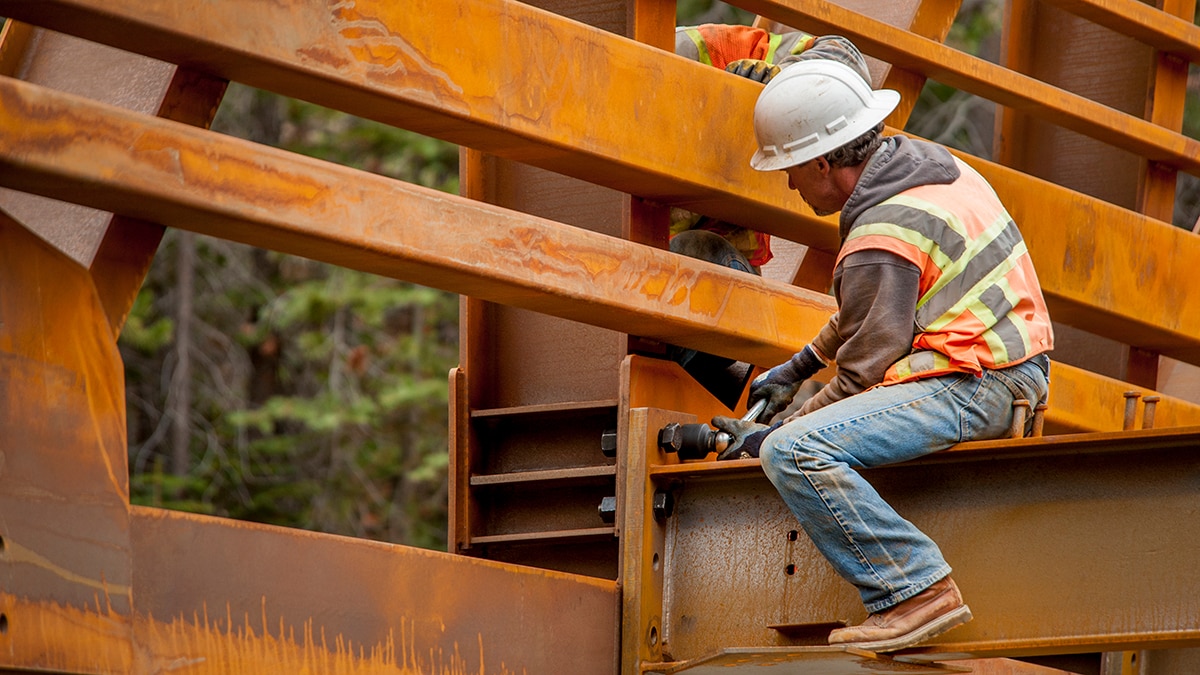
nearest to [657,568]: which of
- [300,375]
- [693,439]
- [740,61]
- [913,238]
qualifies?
[693,439]

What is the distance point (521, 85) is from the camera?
16.7 ft

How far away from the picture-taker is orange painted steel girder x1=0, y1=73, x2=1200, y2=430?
12.9ft

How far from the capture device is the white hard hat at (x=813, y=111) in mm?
4895

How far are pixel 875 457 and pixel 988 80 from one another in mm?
2533

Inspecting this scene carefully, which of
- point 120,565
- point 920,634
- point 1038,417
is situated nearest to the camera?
point 120,565

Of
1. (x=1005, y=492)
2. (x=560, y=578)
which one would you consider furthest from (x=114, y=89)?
(x=1005, y=492)

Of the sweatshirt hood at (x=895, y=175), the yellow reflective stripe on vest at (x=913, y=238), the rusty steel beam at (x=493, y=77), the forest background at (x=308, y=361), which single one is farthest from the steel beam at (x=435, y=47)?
the forest background at (x=308, y=361)

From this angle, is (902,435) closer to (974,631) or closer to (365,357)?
(974,631)

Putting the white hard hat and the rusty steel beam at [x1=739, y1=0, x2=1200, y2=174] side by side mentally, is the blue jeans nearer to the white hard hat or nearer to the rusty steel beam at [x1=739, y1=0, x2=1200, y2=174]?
the white hard hat

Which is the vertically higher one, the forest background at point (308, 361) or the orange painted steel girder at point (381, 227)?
the forest background at point (308, 361)

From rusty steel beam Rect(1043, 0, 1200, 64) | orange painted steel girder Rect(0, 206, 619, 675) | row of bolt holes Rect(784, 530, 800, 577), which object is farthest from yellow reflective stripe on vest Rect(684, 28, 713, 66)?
orange painted steel girder Rect(0, 206, 619, 675)

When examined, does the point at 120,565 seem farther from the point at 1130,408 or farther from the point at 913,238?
the point at 1130,408

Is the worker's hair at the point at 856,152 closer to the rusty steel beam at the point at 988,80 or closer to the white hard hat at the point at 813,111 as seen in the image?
the white hard hat at the point at 813,111

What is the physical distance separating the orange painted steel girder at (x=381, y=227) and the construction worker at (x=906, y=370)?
0.77 m
